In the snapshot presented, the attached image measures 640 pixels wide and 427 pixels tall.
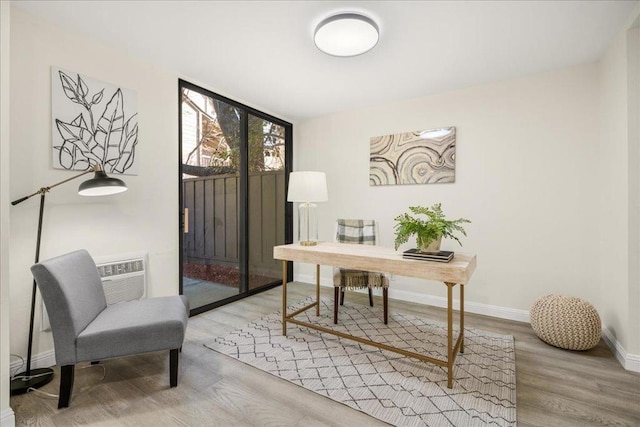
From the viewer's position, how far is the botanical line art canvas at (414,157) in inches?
126

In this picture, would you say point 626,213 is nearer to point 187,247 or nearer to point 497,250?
point 497,250

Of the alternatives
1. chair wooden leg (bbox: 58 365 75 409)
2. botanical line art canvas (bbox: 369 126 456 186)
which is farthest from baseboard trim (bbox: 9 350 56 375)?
botanical line art canvas (bbox: 369 126 456 186)

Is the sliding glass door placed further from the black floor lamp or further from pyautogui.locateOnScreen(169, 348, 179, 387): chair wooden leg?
pyautogui.locateOnScreen(169, 348, 179, 387): chair wooden leg

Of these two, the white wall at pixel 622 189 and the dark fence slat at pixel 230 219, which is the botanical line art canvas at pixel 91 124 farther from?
the white wall at pixel 622 189

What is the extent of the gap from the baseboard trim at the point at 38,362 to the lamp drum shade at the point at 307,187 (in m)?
2.03

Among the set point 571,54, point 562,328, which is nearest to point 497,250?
point 562,328

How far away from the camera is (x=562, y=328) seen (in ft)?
7.34

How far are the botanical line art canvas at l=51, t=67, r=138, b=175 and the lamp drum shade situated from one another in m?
1.34

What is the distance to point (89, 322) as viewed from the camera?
1.79 meters

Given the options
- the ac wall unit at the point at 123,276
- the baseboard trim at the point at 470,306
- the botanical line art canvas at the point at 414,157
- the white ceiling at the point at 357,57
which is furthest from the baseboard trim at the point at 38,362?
the botanical line art canvas at the point at 414,157

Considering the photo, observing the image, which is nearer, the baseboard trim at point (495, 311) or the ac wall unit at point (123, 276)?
the baseboard trim at point (495, 311)

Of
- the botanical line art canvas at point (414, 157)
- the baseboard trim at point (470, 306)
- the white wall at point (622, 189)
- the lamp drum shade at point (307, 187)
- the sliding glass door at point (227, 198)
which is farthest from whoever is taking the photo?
the botanical line art canvas at point (414, 157)

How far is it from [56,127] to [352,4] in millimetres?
2157

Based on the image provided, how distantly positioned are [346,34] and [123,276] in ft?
8.13
